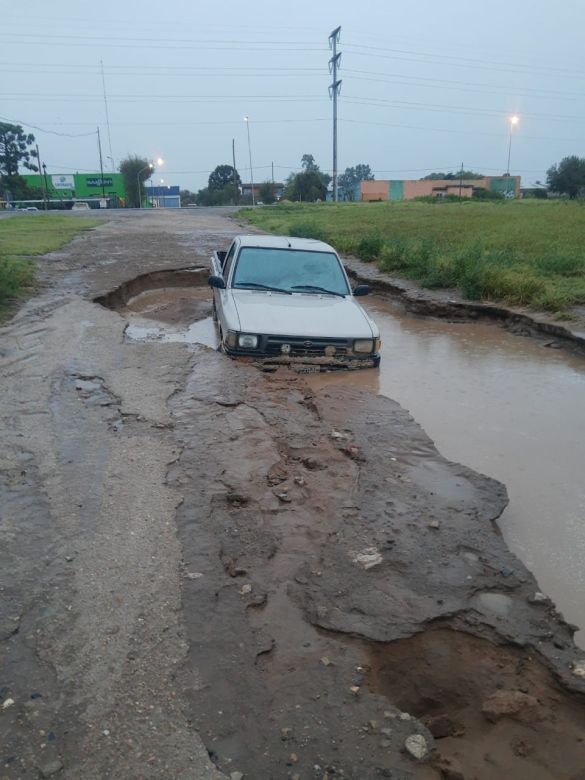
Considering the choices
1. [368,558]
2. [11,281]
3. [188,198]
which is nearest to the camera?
[368,558]

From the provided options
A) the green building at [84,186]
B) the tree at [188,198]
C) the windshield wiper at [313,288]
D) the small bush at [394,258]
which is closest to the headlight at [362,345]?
the windshield wiper at [313,288]

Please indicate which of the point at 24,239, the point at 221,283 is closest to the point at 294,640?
the point at 221,283

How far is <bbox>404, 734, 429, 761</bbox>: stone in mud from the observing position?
208cm

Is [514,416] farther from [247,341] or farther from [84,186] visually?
[84,186]

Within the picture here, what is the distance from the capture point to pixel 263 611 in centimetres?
279

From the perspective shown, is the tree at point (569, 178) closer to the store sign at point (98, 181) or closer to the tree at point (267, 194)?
the tree at point (267, 194)

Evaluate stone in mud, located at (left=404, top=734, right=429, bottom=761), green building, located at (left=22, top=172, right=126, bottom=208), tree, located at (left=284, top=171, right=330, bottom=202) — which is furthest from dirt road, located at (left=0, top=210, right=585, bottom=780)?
green building, located at (left=22, top=172, right=126, bottom=208)

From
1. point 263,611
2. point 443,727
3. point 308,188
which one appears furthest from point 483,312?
point 308,188

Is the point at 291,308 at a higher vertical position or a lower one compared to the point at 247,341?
higher

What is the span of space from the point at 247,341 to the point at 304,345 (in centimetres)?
57

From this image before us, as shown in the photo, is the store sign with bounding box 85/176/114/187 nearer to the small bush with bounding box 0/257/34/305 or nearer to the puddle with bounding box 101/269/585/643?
the small bush with bounding box 0/257/34/305

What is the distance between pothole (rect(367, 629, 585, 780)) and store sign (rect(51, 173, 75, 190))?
80878mm

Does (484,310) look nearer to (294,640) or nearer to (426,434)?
(426,434)

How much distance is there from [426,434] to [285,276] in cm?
305
